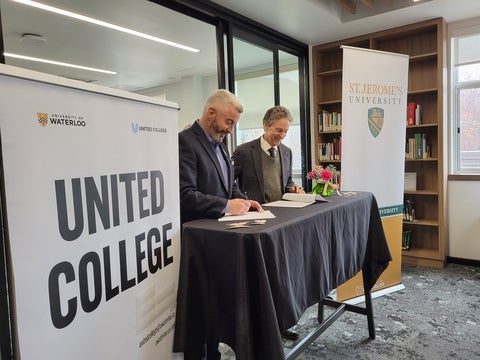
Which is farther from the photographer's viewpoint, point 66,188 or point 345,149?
point 345,149

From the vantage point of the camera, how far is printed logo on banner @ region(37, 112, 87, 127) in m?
0.89

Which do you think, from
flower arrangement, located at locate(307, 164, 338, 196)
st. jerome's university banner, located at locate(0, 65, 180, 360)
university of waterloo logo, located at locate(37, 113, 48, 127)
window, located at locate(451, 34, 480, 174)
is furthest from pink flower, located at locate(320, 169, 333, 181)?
window, located at locate(451, 34, 480, 174)

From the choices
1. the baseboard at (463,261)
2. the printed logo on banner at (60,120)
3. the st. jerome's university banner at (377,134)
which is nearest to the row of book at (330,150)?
the st. jerome's university banner at (377,134)

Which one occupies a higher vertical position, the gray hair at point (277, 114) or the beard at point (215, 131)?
the gray hair at point (277, 114)

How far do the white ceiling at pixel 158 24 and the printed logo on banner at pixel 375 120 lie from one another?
115 cm

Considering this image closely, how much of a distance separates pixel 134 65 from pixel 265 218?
16.1ft

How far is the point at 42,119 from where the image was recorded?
887 millimetres

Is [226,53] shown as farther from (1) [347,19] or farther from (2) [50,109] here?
(2) [50,109]

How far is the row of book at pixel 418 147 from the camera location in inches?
160

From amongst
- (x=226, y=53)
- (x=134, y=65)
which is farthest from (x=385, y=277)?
(x=134, y=65)

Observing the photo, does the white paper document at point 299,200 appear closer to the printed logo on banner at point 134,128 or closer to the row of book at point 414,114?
the printed logo on banner at point 134,128

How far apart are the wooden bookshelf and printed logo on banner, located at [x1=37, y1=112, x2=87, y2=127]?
3.88 metres

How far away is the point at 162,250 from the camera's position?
1373 mm

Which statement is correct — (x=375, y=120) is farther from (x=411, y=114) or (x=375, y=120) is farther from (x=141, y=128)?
(x=141, y=128)
